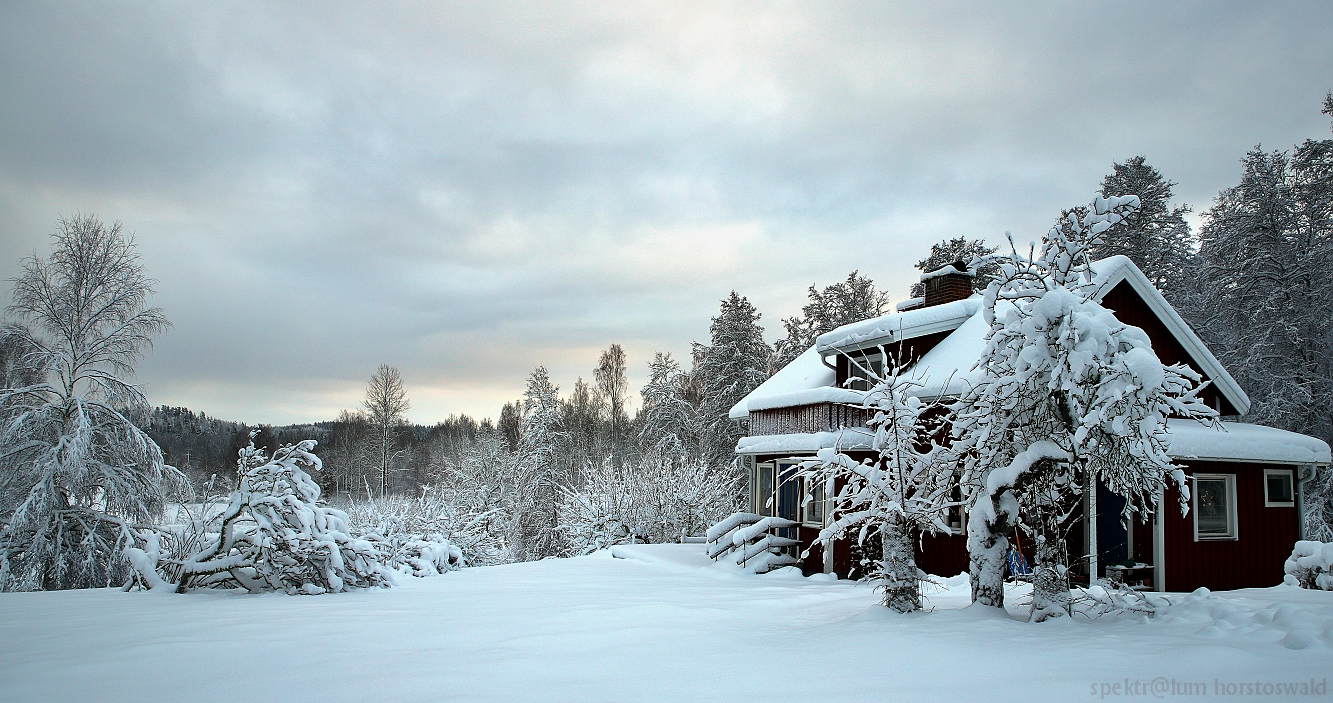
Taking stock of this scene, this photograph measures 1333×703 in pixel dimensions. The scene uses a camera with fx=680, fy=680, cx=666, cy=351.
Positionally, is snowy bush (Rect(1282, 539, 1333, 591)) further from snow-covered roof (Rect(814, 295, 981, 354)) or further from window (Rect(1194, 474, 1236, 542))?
snow-covered roof (Rect(814, 295, 981, 354))

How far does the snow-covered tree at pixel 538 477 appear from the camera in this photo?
3272cm

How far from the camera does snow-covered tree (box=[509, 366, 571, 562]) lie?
107 ft

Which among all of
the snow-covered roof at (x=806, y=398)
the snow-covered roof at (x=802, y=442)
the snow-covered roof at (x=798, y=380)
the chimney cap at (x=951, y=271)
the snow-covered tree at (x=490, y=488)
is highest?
the chimney cap at (x=951, y=271)

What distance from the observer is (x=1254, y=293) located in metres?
20.9

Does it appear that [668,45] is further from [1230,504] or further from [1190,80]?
[1230,504]

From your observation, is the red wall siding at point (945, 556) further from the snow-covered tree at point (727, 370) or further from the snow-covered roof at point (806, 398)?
the snow-covered tree at point (727, 370)

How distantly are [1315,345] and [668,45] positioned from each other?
21079 mm

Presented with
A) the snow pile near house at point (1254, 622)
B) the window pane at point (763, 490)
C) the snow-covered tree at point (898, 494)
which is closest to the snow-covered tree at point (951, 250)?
the window pane at point (763, 490)

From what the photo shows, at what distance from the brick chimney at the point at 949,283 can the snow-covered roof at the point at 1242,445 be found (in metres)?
5.42

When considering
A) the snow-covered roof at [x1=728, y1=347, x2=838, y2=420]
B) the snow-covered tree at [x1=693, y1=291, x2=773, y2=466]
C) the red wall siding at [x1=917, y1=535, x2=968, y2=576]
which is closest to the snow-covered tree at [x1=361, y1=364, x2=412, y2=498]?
the snow-covered tree at [x1=693, y1=291, x2=773, y2=466]

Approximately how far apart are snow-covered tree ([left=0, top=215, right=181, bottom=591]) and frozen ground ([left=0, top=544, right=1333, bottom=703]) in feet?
27.8

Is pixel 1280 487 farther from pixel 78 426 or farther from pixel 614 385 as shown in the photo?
pixel 614 385

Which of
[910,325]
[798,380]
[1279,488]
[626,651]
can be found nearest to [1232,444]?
[1279,488]

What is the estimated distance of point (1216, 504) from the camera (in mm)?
12797
